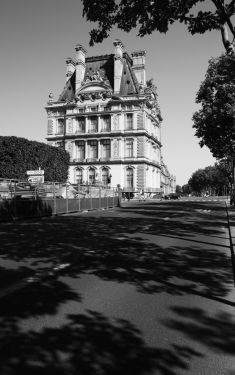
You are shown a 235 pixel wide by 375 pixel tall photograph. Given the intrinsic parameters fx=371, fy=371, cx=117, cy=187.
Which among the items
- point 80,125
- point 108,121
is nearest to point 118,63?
point 108,121

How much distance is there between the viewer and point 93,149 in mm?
81688

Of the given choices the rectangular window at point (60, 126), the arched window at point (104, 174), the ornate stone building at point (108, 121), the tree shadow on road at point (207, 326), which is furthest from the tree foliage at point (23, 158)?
the tree shadow on road at point (207, 326)

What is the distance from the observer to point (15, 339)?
392cm

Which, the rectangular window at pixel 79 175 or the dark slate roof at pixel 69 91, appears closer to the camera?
the rectangular window at pixel 79 175

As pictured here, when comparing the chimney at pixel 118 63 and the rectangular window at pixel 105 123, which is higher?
the chimney at pixel 118 63

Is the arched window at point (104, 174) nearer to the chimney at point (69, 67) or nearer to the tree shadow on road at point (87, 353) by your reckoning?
the chimney at point (69, 67)

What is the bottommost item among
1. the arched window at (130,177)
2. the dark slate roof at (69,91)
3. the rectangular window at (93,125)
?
the arched window at (130,177)

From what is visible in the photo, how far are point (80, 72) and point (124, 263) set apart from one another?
8091 centimetres

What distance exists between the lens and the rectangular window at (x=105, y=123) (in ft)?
263

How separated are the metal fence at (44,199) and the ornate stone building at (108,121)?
45.8m

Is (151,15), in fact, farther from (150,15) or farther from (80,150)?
(80,150)

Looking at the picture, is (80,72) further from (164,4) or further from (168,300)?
(168,300)

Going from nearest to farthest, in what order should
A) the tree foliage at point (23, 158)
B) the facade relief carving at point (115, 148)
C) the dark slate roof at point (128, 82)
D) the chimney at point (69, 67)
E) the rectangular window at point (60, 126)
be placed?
the tree foliage at point (23, 158) < the dark slate roof at point (128, 82) < the facade relief carving at point (115, 148) < the rectangular window at point (60, 126) < the chimney at point (69, 67)

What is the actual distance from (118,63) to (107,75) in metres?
3.96
